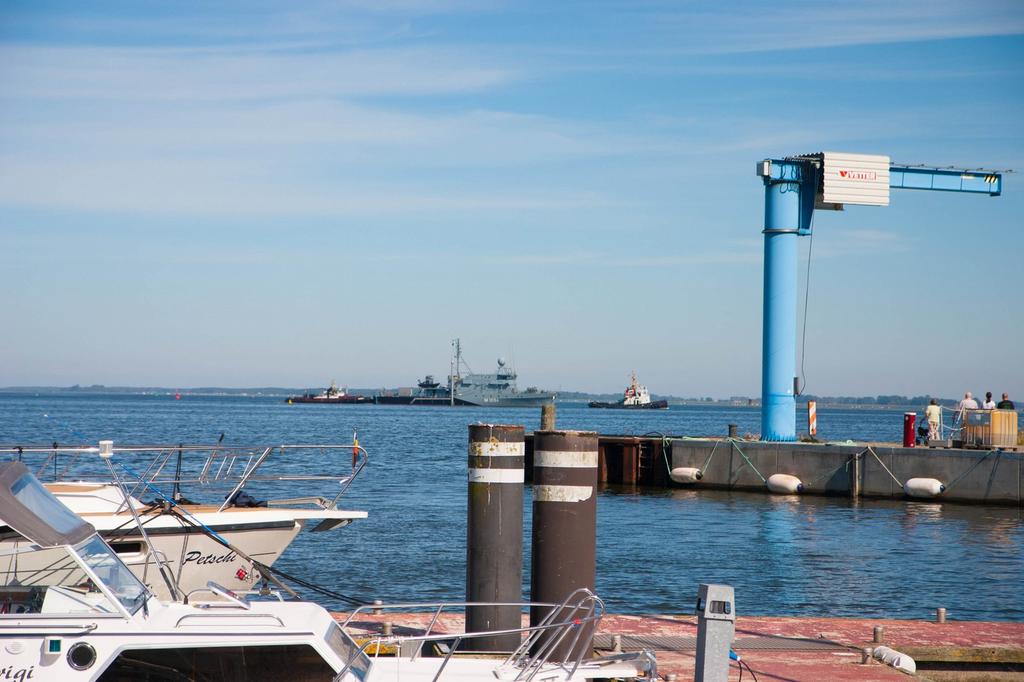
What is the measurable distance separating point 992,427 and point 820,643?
23.7 m

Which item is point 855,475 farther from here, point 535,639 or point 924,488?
point 535,639

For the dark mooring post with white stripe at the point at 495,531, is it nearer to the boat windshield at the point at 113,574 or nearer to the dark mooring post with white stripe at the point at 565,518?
the dark mooring post with white stripe at the point at 565,518

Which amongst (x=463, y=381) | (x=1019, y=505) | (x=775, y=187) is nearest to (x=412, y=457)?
(x=775, y=187)

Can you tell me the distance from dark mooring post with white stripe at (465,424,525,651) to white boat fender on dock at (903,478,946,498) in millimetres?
24651

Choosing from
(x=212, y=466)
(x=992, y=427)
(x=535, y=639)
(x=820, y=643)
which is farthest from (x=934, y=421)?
(x=535, y=639)

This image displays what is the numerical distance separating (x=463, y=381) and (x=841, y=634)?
150 meters

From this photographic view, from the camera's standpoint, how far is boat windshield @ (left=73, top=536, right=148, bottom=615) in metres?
6.75

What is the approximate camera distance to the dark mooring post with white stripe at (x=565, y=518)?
27.7 feet

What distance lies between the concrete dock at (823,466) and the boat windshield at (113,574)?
27228 mm

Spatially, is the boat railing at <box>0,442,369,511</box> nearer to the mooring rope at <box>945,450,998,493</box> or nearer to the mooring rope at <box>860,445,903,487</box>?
the mooring rope at <box>860,445,903,487</box>

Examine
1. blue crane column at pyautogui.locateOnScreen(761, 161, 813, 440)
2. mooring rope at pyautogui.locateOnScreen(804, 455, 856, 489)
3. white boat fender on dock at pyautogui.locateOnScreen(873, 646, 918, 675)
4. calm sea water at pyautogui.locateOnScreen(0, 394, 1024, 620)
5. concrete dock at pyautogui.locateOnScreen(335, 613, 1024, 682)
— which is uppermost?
blue crane column at pyautogui.locateOnScreen(761, 161, 813, 440)

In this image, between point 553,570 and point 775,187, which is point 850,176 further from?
point 553,570

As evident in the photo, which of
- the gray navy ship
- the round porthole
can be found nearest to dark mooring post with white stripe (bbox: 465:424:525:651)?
the round porthole

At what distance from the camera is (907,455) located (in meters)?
31.7
